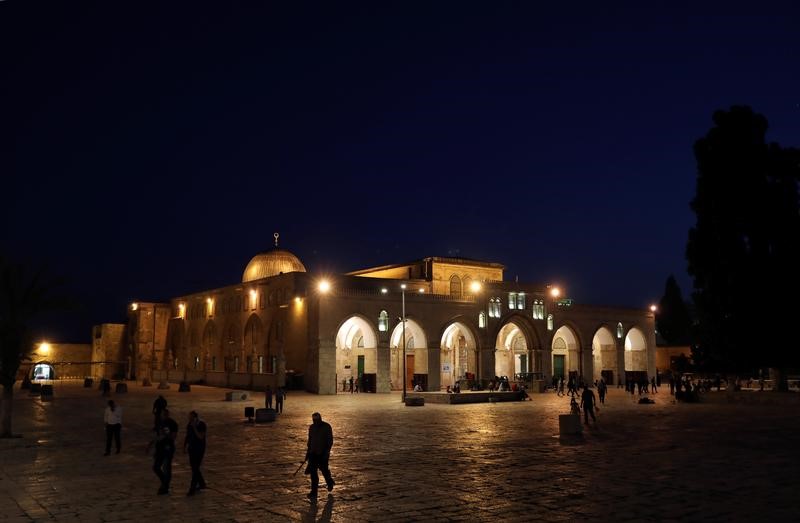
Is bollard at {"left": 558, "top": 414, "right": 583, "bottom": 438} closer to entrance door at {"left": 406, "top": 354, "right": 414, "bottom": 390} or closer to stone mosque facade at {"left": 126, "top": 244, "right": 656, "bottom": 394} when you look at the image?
stone mosque facade at {"left": 126, "top": 244, "right": 656, "bottom": 394}

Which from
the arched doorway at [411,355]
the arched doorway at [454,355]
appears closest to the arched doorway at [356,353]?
the arched doorway at [411,355]

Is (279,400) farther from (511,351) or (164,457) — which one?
(511,351)

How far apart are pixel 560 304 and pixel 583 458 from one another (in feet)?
127

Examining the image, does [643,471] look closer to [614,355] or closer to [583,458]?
[583,458]

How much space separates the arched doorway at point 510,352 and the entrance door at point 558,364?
117 inches

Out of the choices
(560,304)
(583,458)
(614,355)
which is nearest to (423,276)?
(560,304)

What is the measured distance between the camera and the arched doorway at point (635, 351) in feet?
190

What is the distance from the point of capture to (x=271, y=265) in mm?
52781

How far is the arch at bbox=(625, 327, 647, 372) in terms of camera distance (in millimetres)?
57906

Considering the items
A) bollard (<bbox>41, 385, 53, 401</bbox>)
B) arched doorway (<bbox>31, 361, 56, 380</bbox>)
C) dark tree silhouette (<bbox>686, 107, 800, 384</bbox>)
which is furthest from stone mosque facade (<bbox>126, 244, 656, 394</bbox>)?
dark tree silhouette (<bbox>686, 107, 800, 384</bbox>)

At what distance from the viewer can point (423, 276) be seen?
164 ft

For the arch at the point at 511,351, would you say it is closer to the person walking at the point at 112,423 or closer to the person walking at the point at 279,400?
the person walking at the point at 279,400

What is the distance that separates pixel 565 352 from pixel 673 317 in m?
27.5

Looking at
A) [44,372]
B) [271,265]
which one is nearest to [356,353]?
[271,265]
